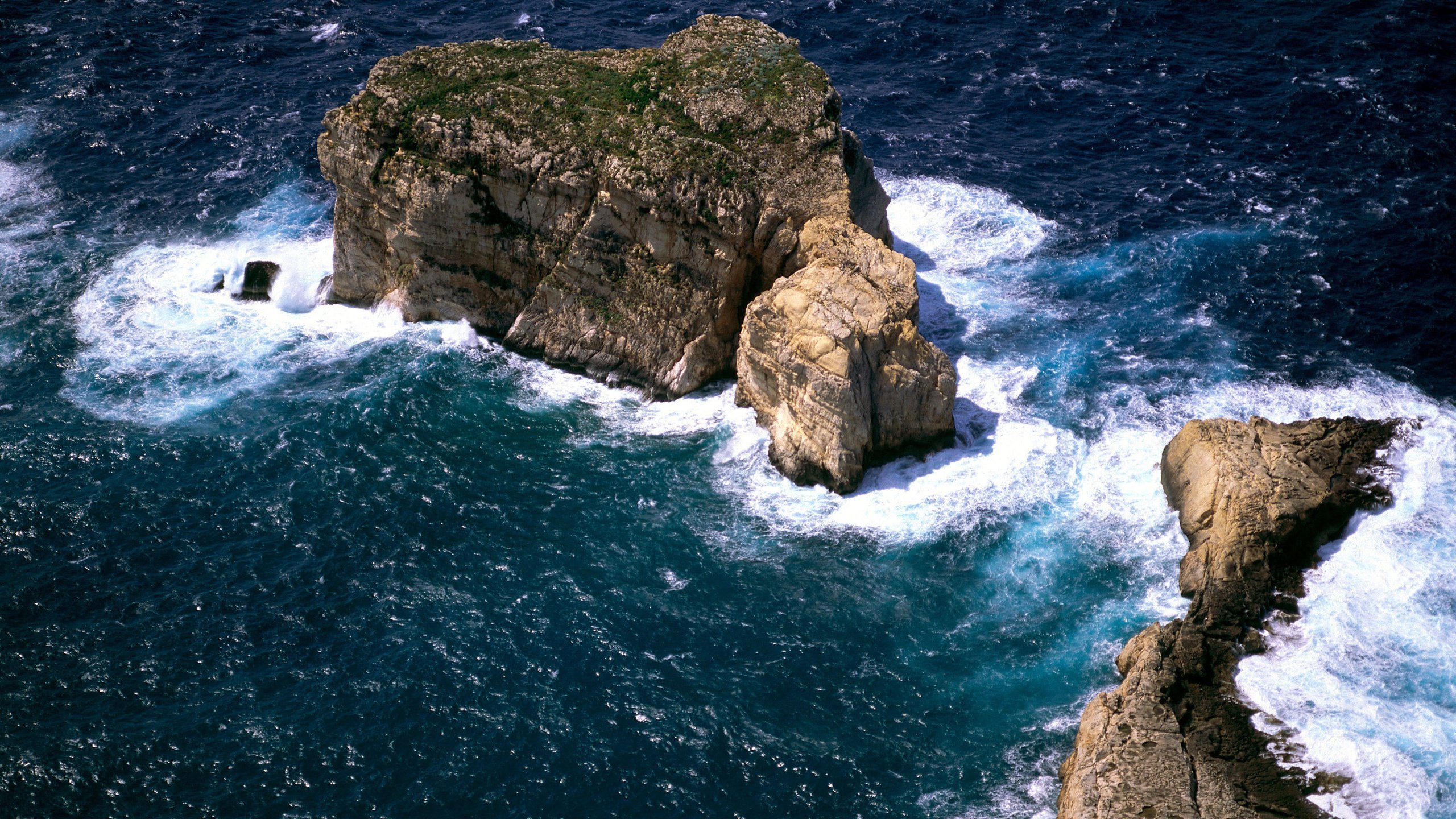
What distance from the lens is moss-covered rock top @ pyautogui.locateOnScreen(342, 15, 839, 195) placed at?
197 ft

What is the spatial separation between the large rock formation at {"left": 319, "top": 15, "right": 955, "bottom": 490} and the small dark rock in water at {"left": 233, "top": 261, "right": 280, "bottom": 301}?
445 cm

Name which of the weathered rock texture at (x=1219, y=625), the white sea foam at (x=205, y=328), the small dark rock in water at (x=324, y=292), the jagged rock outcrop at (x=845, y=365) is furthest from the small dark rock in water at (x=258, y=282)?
the weathered rock texture at (x=1219, y=625)

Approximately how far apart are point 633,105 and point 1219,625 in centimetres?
3860

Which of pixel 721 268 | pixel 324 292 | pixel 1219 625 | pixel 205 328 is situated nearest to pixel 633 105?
pixel 721 268

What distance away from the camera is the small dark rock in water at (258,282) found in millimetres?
69500

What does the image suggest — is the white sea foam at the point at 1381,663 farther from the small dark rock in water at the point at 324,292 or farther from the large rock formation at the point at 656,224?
the small dark rock in water at the point at 324,292

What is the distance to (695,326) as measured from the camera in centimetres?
6031

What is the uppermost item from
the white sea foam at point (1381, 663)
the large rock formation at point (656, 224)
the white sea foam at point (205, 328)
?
the large rock formation at point (656, 224)

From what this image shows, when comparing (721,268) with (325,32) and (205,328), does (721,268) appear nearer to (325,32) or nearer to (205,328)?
(205,328)

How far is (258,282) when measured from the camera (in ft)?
228

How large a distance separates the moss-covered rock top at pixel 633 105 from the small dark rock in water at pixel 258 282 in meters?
11.1

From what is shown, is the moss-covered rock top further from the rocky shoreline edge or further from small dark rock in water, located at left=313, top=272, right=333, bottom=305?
small dark rock in water, located at left=313, top=272, right=333, bottom=305

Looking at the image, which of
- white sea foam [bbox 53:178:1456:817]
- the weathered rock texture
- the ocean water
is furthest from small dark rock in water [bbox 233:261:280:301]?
the weathered rock texture

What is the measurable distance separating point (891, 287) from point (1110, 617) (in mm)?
17874
